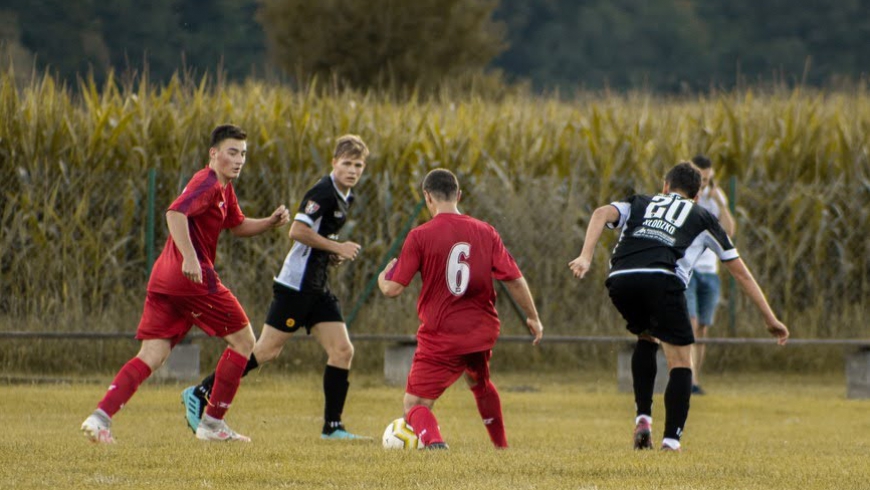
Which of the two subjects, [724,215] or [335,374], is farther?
[724,215]

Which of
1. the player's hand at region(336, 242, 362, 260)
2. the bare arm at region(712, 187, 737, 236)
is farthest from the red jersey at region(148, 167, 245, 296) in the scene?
the bare arm at region(712, 187, 737, 236)

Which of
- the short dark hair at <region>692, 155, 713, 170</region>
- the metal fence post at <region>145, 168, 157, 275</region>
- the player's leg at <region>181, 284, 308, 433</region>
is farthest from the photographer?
the metal fence post at <region>145, 168, 157, 275</region>

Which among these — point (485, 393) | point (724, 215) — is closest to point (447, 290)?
point (485, 393)

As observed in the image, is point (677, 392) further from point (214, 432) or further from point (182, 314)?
point (182, 314)

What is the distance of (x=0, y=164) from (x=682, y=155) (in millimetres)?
7592

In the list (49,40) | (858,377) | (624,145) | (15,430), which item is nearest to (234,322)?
(15,430)

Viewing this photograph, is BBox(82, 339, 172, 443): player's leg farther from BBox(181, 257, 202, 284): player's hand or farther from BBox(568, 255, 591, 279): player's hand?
BBox(568, 255, 591, 279): player's hand

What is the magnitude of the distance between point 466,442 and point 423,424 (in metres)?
1.66

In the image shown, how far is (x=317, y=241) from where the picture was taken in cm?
927

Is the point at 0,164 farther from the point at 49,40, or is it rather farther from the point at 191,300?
the point at 49,40

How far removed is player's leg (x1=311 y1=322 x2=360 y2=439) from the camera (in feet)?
31.7

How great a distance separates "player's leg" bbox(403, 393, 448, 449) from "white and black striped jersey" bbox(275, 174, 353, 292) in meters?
1.61

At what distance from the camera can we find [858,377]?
14.0 metres

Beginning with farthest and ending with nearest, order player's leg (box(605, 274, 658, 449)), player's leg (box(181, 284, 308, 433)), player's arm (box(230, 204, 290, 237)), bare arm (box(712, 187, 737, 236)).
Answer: bare arm (box(712, 187, 737, 236)) < player's leg (box(181, 284, 308, 433)) < player's arm (box(230, 204, 290, 237)) < player's leg (box(605, 274, 658, 449))
